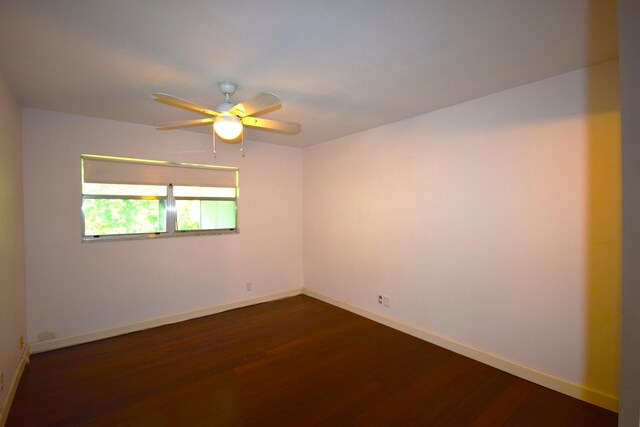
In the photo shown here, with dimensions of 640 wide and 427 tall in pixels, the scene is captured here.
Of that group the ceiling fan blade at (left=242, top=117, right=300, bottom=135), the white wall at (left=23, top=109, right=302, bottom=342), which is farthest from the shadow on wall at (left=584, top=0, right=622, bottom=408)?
the white wall at (left=23, top=109, right=302, bottom=342)

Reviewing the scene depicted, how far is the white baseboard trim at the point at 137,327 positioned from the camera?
115 inches

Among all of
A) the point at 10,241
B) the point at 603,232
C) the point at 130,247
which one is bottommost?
the point at 130,247

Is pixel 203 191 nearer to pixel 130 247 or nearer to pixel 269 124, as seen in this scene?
pixel 130 247

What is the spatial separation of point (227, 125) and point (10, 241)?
198 centimetres

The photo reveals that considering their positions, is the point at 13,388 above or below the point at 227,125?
below

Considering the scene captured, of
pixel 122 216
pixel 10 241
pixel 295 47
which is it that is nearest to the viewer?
pixel 295 47

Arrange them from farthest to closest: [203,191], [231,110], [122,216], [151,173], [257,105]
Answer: [203,191]
[151,173]
[122,216]
[231,110]
[257,105]

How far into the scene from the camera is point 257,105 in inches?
79.7

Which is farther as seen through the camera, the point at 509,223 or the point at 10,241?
the point at 509,223

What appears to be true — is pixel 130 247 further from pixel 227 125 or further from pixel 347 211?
pixel 347 211

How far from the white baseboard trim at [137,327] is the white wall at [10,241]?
0.98 ft

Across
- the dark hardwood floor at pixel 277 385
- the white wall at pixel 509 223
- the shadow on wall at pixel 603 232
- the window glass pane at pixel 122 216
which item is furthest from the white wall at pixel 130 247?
the shadow on wall at pixel 603 232

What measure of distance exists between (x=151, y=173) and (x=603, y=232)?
4.40 meters

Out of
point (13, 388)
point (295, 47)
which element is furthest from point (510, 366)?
point (13, 388)
